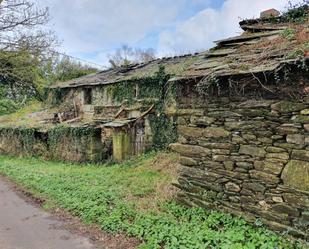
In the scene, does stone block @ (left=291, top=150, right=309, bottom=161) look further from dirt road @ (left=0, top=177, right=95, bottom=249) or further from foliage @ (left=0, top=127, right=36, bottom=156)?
foliage @ (left=0, top=127, right=36, bottom=156)

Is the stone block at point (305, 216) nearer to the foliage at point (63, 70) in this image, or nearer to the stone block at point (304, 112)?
the stone block at point (304, 112)

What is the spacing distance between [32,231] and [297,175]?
517 centimetres

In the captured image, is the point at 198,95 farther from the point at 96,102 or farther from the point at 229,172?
the point at 96,102

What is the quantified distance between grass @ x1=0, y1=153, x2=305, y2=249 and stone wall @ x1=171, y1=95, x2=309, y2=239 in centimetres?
34

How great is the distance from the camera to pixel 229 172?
5914 mm

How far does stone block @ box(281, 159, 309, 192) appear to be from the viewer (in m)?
4.89

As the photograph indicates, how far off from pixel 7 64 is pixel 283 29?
16.9 m

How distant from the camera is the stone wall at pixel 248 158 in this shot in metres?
4.97

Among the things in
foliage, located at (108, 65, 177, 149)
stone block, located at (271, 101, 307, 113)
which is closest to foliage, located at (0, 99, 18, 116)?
foliage, located at (108, 65, 177, 149)

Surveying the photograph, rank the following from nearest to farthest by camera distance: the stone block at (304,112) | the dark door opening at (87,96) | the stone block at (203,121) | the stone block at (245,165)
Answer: the stone block at (304,112)
the stone block at (245,165)
the stone block at (203,121)
the dark door opening at (87,96)

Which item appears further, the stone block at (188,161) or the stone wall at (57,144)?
the stone wall at (57,144)

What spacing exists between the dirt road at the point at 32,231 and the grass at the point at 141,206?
19.7 inches

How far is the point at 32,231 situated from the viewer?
249 inches

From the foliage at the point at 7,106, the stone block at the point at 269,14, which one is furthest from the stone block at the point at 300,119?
the foliage at the point at 7,106
